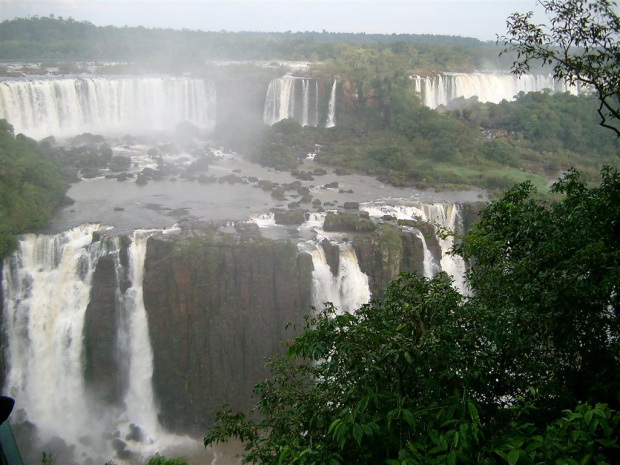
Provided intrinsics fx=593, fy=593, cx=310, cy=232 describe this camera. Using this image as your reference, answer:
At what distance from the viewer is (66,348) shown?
54.4 ft

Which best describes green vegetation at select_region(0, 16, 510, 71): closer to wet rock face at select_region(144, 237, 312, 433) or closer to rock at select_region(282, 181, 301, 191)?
rock at select_region(282, 181, 301, 191)

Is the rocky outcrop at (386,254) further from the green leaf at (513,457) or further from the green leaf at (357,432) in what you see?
the green leaf at (513,457)

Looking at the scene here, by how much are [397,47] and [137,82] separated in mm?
23975

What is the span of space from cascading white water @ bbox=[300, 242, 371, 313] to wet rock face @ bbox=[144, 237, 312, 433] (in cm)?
128

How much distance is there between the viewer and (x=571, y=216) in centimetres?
549

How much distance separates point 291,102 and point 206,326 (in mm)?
21618

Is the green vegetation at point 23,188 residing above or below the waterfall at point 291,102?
below

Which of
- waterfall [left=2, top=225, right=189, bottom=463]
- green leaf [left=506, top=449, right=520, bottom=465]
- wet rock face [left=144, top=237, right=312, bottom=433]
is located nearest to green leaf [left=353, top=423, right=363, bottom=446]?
green leaf [left=506, top=449, right=520, bottom=465]

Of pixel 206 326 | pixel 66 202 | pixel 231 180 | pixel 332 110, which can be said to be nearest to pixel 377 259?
pixel 206 326

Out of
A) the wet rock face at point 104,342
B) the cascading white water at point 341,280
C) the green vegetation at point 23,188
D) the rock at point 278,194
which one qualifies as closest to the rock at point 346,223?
the cascading white water at point 341,280

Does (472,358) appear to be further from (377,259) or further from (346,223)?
(346,223)

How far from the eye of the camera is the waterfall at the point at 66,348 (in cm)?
1622

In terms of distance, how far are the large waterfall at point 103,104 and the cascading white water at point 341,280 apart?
17.5 m

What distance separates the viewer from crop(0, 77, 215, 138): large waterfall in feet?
91.3
